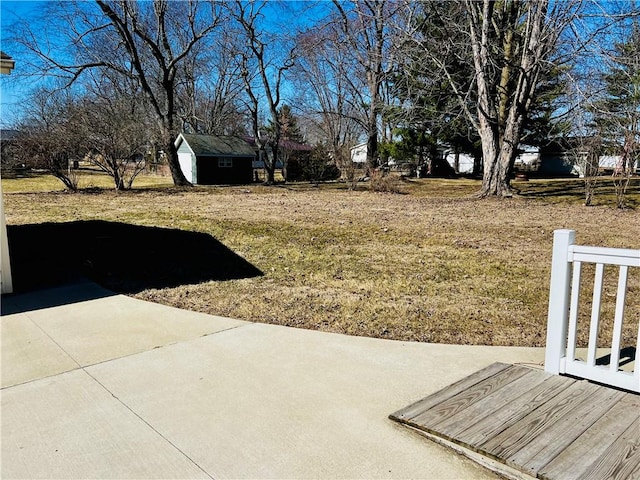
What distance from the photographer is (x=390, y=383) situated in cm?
322

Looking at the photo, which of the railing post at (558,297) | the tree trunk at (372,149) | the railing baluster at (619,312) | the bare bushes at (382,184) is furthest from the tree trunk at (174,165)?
the railing baluster at (619,312)

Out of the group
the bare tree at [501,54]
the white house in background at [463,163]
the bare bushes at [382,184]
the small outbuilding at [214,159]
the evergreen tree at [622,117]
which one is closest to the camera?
the evergreen tree at [622,117]

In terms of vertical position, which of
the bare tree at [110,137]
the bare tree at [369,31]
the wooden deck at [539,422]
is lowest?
the wooden deck at [539,422]

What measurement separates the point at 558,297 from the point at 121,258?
6.04 m

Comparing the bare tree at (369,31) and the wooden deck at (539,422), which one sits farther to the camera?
the bare tree at (369,31)

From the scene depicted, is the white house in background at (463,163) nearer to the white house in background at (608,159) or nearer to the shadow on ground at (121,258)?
the white house in background at (608,159)

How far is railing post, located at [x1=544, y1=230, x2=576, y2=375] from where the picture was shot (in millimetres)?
3023

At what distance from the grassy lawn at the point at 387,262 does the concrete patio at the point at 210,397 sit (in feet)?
1.57

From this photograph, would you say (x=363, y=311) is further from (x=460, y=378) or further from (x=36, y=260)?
(x=36, y=260)

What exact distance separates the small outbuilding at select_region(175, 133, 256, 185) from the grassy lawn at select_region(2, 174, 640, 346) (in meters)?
16.1

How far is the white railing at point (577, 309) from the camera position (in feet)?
9.29

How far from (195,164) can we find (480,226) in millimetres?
23044

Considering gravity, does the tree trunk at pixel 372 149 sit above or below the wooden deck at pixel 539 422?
above

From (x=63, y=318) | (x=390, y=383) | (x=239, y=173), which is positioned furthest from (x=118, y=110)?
(x=390, y=383)
